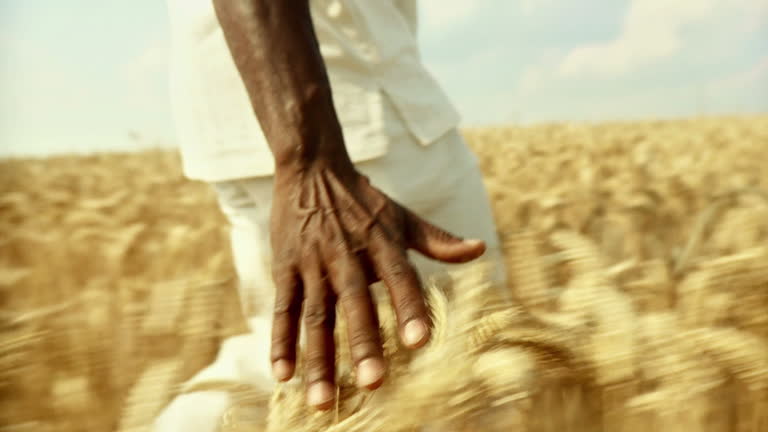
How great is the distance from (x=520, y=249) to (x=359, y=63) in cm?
34

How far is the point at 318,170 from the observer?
79 cm

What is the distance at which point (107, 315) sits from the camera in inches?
54.1

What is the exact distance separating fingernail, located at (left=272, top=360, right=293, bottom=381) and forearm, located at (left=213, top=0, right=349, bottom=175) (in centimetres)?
20

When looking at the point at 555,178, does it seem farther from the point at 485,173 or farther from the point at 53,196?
the point at 53,196

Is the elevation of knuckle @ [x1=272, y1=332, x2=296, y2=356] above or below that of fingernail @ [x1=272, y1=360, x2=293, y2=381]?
above

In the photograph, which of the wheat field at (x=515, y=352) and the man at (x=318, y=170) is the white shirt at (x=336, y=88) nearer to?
the man at (x=318, y=170)

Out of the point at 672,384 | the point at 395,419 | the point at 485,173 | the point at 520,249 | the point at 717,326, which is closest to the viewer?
the point at 395,419

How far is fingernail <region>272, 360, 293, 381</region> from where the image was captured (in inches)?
28.4

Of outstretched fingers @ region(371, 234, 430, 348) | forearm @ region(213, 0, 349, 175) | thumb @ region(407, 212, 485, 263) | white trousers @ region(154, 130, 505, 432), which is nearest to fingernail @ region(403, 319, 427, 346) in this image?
outstretched fingers @ region(371, 234, 430, 348)

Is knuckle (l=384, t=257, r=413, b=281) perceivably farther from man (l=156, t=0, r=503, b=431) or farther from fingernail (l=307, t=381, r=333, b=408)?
fingernail (l=307, t=381, r=333, b=408)

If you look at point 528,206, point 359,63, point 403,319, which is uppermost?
point 359,63

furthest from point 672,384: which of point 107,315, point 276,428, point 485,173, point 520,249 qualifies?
point 485,173

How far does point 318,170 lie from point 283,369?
0.20 meters

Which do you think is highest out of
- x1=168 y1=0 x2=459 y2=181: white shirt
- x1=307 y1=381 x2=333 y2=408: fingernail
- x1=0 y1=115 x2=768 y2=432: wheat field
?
x1=168 y1=0 x2=459 y2=181: white shirt
